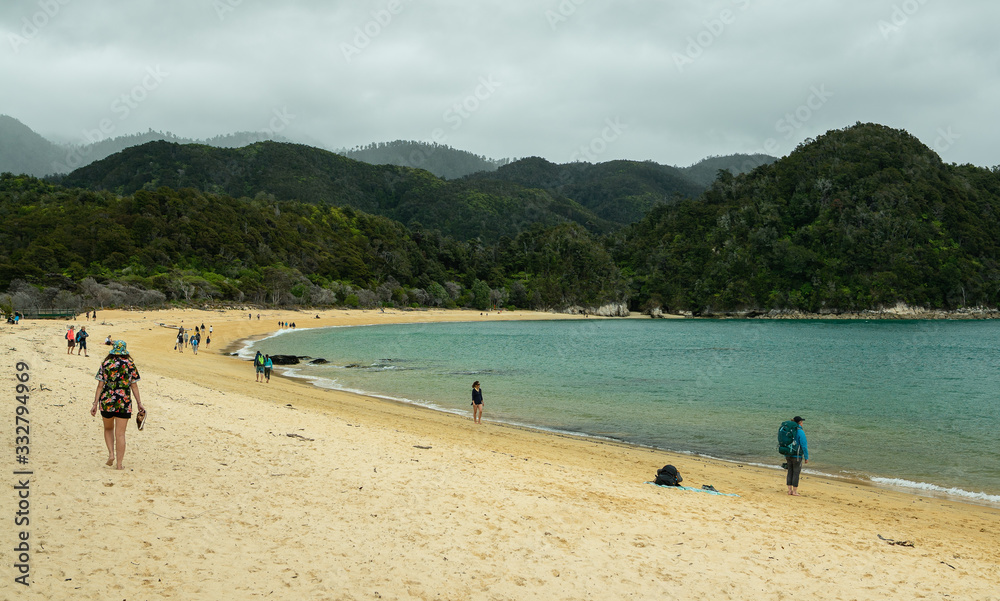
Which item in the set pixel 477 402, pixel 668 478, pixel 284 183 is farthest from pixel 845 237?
pixel 284 183

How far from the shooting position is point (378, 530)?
620 centimetres

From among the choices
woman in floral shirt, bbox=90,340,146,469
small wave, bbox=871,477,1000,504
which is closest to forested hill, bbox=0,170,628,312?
woman in floral shirt, bbox=90,340,146,469

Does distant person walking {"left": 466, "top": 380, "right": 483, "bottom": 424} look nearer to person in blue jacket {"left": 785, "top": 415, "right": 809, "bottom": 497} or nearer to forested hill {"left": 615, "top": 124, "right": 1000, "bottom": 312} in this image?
person in blue jacket {"left": 785, "top": 415, "right": 809, "bottom": 497}

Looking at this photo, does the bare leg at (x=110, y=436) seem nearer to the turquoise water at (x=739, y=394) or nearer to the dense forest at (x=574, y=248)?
the turquoise water at (x=739, y=394)

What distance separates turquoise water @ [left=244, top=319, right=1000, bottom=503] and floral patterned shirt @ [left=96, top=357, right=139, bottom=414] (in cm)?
1215

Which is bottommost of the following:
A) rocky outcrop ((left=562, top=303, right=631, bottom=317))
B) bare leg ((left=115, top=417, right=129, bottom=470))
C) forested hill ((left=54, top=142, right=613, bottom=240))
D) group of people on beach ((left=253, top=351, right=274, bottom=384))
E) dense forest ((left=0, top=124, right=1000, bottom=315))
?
group of people on beach ((left=253, top=351, right=274, bottom=384))

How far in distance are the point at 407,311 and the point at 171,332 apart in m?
59.0

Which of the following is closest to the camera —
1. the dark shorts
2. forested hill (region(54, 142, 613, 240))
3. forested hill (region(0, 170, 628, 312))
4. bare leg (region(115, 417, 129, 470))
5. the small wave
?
the dark shorts

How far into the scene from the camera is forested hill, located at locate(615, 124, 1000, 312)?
3903 inches

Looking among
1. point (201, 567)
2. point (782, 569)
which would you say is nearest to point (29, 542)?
point (201, 567)

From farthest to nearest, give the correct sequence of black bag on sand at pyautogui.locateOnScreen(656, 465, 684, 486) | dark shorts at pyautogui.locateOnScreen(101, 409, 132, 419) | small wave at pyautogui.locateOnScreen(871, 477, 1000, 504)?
small wave at pyautogui.locateOnScreen(871, 477, 1000, 504) < black bag on sand at pyautogui.locateOnScreen(656, 465, 684, 486) < dark shorts at pyautogui.locateOnScreen(101, 409, 132, 419)

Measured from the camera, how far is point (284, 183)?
175 m

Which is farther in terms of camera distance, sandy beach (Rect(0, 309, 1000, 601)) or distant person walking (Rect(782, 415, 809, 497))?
distant person walking (Rect(782, 415, 809, 497))

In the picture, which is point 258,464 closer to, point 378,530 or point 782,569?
point 378,530
